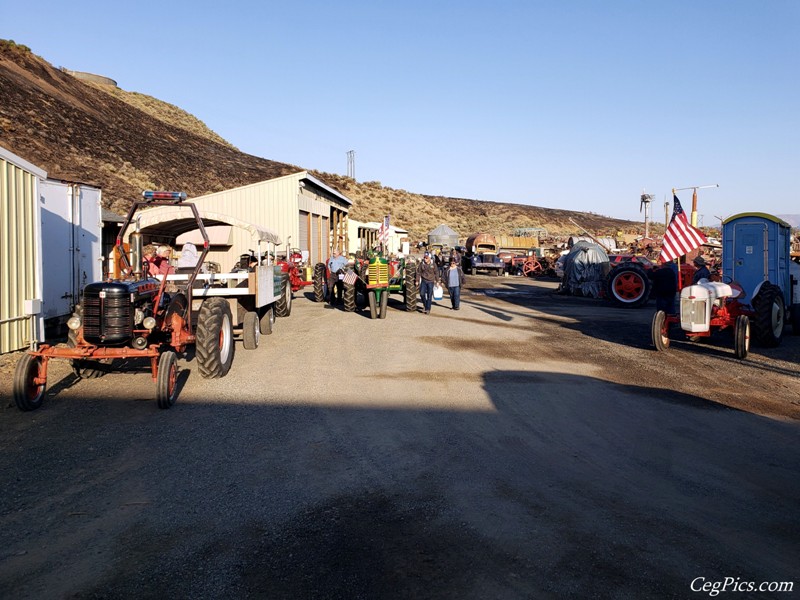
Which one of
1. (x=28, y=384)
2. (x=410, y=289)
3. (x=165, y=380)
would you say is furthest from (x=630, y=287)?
(x=28, y=384)

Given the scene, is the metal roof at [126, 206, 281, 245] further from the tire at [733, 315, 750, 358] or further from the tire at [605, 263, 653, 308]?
the tire at [605, 263, 653, 308]

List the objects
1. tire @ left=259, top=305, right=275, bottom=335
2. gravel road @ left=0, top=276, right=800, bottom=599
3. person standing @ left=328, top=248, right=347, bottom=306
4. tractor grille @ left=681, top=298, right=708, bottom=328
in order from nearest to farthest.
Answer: gravel road @ left=0, top=276, right=800, bottom=599 → tractor grille @ left=681, top=298, right=708, bottom=328 → tire @ left=259, top=305, right=275, bottom=335 → person standing @ left=328, top=248, right=347, bottom=306

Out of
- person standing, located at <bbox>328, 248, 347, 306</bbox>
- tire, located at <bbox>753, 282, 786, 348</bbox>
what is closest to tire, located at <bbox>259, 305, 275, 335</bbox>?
person standing, located at <bbox>328, 248, 347, 306</bbox>

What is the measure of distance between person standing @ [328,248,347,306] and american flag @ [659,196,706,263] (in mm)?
9690

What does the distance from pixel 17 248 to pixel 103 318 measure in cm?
404

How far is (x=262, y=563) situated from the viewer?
3.93 m

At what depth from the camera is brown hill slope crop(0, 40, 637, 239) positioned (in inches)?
1315

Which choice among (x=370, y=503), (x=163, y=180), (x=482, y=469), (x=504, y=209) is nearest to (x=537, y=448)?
(x=482, y=469)

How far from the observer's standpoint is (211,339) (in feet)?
28.4

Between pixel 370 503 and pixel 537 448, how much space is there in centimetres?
208

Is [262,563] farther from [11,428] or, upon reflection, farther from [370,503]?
[11,428]

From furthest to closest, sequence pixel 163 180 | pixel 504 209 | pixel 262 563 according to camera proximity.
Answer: pixel 504 209
pixel 163 180
pixel 262 563

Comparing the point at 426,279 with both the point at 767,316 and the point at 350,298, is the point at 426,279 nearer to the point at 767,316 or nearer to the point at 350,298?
the point at 350,298

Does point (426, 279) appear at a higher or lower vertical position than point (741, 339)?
higher
